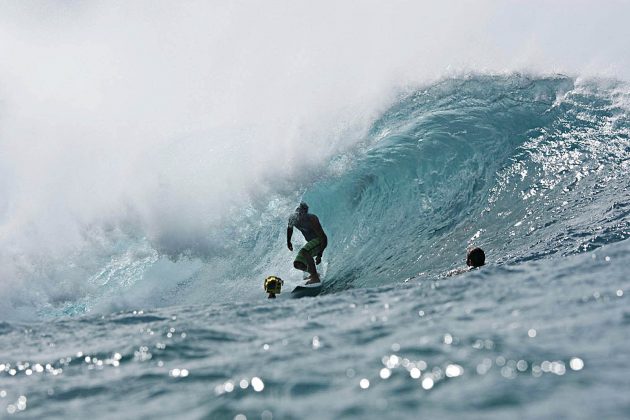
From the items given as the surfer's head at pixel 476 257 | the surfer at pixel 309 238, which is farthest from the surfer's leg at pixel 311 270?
the surfer's head at pixel 476 257

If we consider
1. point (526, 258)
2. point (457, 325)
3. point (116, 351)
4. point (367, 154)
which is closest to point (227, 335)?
point (116, 351)

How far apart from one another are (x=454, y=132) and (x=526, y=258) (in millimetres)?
6466

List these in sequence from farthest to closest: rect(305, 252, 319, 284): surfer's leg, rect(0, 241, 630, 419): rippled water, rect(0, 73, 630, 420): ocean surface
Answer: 1. rect(305, 252, 319, 284): surfer's leg
2. rect(0, 73, 630, 420): ocean surface
3. rect(0, 241, 630, 419): rippled water

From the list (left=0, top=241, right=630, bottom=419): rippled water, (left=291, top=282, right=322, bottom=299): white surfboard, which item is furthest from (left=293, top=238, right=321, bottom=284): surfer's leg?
(left=0, top=241, right=630, bottom=419): rippled water

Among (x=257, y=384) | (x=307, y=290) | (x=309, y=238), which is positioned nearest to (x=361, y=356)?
(x=257, y=384)

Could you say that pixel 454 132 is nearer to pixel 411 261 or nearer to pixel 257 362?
pixel 411 261

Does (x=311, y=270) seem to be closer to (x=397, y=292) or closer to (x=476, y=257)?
(x=476, y=257)

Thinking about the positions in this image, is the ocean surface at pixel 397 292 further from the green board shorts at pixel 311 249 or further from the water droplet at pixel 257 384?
the green board shorts at pixel 311 249

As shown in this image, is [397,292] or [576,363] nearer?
[576,363]

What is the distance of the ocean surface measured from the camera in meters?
5.29

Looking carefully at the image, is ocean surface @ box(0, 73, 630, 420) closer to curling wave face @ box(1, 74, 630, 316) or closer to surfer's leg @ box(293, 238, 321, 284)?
curling wave face @ box(1, 74, 630, 316)

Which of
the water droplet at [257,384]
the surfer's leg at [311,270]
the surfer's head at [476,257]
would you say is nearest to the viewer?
the water droplet at [257,384]

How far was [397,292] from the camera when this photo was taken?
8.64 m

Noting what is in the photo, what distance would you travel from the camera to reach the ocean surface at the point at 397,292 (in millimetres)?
5293
